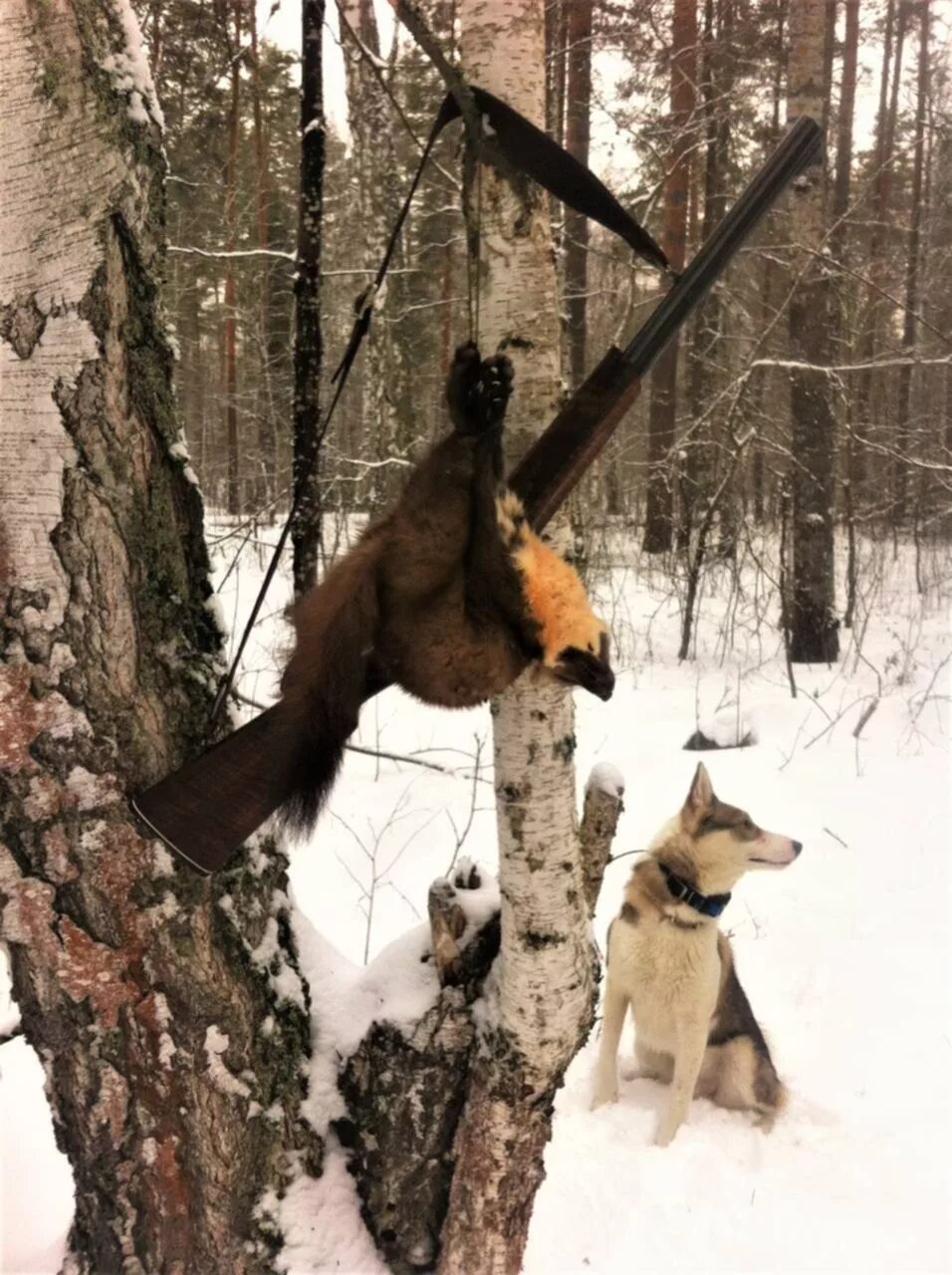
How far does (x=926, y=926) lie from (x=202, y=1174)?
3474 millimetres

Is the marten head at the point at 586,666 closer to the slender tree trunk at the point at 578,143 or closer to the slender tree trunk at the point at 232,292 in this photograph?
the slender tree trunk at the point at 232,292

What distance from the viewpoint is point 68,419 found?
1309 millimetres

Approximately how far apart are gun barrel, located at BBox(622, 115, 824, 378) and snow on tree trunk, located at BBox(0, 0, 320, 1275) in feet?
2.65

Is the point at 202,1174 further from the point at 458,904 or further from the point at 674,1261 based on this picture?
the point at 674,1261

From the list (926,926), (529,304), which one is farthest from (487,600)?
(926,926)

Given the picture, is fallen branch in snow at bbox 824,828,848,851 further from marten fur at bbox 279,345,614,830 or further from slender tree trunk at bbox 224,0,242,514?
slender tree trunk at bbox 224,0,242,514

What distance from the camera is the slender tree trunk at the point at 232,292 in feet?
11.9

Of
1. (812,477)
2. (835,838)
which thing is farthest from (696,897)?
(812,477)

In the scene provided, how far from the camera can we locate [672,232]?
828 centimetres

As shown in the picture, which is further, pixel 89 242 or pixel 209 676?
pixel 209 676

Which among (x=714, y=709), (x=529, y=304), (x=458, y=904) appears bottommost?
(x=714, y=709)

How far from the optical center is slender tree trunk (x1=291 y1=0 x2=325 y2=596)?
2326 millimetres

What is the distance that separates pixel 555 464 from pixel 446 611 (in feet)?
1.04

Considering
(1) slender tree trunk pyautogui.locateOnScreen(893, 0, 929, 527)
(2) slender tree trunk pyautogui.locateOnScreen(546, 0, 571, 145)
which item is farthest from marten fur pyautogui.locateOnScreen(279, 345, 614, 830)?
(1) slender tree trunk pyautogui.locateOnScreen(893, 0, 929, 527)
